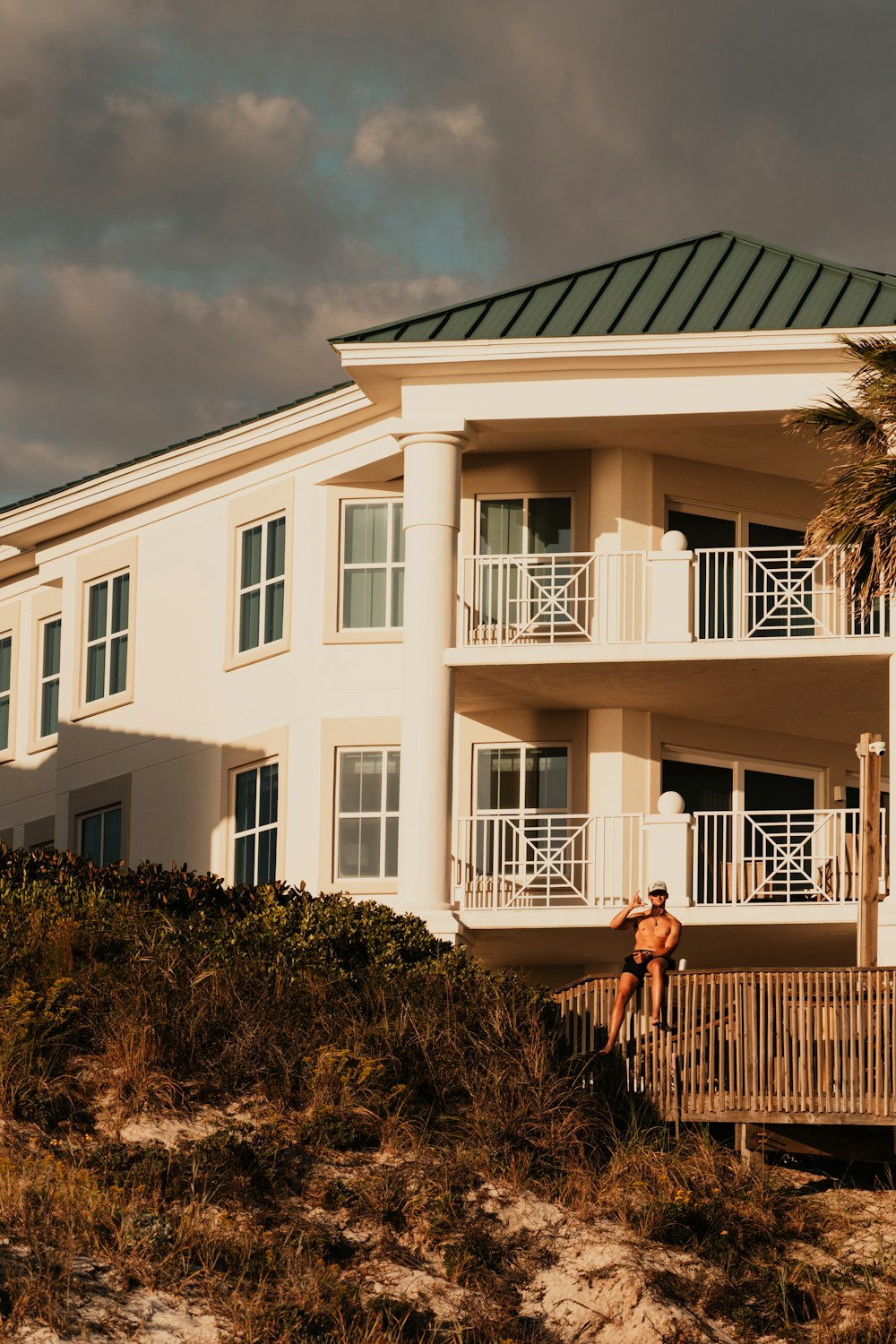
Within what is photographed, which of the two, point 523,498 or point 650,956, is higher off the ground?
point 523,498

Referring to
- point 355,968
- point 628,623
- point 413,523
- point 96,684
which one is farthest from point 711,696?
point 96,684

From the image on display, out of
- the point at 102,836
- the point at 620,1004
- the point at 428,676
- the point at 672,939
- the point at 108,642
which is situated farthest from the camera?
the point at 108,642

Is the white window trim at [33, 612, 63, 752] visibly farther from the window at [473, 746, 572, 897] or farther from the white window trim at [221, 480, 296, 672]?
the window at [473, 746, 572, 897]

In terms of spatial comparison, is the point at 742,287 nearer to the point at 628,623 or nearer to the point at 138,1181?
the point at 628,623

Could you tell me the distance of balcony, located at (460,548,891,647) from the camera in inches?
1094

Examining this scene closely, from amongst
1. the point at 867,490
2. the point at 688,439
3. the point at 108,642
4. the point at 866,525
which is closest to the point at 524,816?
the point at 688,439

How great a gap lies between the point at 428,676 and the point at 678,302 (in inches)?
222

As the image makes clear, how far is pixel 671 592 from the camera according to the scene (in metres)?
27.8

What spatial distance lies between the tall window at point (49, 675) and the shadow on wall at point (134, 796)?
0.75 metres

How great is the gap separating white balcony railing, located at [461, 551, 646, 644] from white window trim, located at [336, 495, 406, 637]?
4.25ft

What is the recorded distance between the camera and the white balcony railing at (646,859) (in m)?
27.4

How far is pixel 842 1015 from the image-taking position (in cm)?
2073

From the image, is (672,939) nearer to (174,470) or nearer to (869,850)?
(869,850)

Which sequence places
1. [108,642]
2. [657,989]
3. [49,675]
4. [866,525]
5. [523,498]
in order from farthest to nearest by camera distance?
[49,675]
[108,642]
[523,498]
[866,525]
[657,989]
